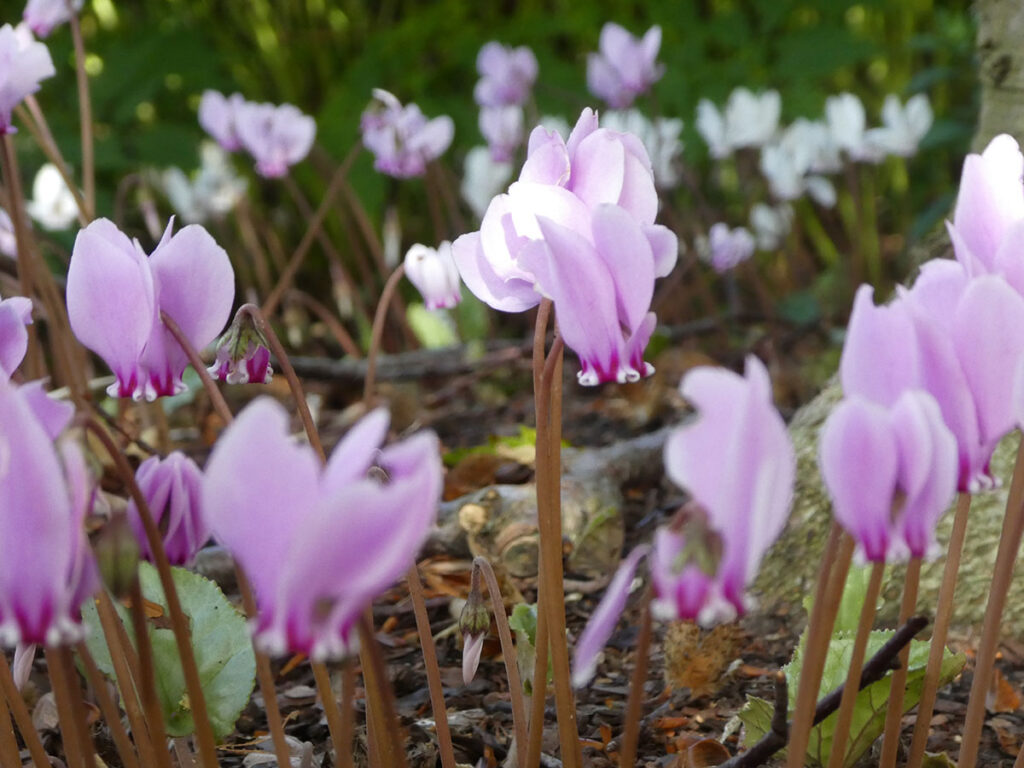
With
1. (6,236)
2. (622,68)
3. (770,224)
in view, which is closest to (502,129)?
(622,68)

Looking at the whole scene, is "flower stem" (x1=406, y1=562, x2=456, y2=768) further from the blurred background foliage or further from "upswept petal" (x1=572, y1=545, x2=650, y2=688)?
the blurred background foliage

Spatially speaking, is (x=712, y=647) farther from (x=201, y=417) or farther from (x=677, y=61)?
(x=677, y=61)

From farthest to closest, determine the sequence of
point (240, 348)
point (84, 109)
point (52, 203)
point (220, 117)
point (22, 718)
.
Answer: point (52, 203), point (220, 117), point (84, 109), point (240, 348), point (22, 718)

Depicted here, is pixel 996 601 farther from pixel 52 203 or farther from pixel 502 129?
pixel 52 203

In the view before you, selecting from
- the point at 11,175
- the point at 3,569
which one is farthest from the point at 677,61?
the point at 3,569

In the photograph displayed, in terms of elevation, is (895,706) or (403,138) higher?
(403,138)

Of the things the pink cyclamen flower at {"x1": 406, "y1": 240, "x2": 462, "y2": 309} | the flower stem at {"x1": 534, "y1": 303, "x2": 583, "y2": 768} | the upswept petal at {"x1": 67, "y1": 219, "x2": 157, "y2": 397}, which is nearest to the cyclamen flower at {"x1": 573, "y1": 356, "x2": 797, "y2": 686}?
the flower stem at {"x1": 534, "y1": 303, "x2": 583, "y2": 768}

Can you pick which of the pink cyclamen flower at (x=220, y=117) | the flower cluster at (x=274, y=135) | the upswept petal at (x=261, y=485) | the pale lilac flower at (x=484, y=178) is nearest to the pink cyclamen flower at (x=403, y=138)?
the flower cluster at (x=274, y=135)
